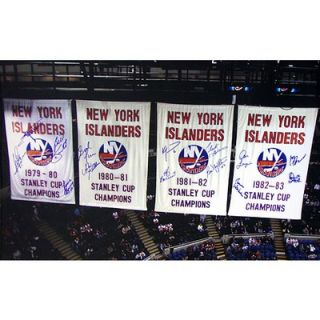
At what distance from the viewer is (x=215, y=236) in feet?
36.3

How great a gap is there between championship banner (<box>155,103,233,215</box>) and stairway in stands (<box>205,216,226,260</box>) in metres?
3.00

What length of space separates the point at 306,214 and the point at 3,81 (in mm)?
7899

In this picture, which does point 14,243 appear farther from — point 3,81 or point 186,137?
point 186,137

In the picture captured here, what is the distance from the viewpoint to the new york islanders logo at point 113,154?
8.05 m

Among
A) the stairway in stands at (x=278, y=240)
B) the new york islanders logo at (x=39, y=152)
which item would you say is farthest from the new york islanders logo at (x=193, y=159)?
the stairway in stands at (x=278, y=240)

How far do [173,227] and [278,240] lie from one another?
2.79m

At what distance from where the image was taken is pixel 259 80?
8.52m

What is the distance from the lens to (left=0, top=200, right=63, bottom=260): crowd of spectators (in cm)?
847

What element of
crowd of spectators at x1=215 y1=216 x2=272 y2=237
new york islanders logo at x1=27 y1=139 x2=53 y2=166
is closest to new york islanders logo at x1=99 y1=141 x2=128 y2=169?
new york islanders logo at x1=27 y1=139 x2=53 y2=166
